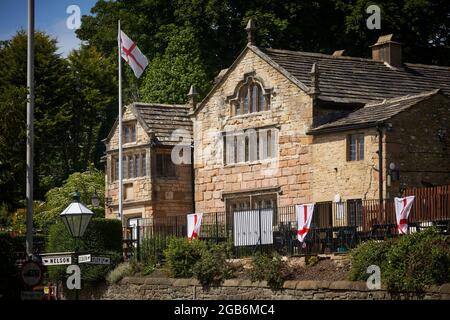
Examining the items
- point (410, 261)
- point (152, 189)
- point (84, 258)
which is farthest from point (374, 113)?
point (84, 258)

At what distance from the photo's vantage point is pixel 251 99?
196ft

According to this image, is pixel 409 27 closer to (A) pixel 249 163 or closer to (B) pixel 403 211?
(A) pixel 249 163

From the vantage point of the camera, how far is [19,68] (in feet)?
248

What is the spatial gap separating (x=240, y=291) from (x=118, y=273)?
661 centimetres

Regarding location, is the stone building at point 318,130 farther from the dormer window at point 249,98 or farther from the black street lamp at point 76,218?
the black street lamp at point 76,218

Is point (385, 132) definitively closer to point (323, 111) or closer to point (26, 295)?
point (323, 111)

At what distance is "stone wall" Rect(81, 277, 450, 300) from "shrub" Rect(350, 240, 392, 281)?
1.27 feet

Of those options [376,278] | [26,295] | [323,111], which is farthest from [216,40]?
[26,295]

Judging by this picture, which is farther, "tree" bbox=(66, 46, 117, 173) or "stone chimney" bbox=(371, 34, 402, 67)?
"tree" bbox=(66, 46, 117, 173)

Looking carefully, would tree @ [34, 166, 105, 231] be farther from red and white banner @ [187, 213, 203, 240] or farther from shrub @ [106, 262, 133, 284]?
red and white banner @ [187, 213, 203, 240]

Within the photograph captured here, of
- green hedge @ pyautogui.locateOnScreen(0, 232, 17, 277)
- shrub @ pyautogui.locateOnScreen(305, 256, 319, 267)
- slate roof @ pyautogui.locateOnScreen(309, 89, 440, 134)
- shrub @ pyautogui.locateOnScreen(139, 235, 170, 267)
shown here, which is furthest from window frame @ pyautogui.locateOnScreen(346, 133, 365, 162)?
green hedge @ pyautogui.locateOnScreen(0, 232, 17, 277)

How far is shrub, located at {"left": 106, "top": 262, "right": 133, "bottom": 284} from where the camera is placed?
50287mm

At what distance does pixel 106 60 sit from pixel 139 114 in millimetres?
18226

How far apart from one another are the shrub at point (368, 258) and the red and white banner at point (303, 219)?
430 cm
